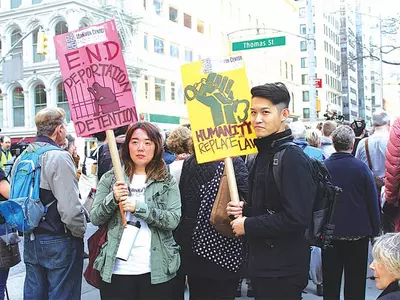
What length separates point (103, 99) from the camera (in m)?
4.03

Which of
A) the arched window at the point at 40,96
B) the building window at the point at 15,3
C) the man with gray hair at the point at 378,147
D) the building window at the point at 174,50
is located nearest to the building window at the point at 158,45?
the building window at the point at 174,50

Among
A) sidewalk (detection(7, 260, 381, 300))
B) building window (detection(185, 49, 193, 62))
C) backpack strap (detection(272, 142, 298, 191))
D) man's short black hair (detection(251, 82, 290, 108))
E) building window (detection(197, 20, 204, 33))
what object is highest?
building window (detection(197, 20, 204, 33))

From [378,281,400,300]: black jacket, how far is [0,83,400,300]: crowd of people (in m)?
0.01

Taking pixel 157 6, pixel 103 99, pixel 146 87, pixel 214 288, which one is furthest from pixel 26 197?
pixel 157 6

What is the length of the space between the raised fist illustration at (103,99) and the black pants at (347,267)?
2591 mm

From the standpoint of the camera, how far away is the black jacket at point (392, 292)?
2.53m

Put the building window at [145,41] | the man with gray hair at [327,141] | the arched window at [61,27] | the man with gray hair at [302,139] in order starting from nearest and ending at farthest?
the man with gray hair at [302,139]
the man with gray hair at [327,141]
the arched window at [61,27]
the building window at [145,41]

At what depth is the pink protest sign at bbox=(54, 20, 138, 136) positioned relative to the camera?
3.99 m

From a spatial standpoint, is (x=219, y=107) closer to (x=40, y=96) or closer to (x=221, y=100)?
(x=221, y=100)

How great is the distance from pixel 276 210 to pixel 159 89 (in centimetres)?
3447

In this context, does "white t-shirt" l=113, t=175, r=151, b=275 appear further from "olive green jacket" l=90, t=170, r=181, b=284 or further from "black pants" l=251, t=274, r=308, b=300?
"black pants" l=251, t=274, r=308, b=300

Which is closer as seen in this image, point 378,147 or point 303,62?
point 378,147

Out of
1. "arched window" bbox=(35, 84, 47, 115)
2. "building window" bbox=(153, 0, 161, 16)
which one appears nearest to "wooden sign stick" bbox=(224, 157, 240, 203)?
"arched window" bbox=(35, 84, 47, 115)

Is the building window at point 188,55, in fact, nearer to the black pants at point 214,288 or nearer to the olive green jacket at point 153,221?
the black pants at point 214,288
